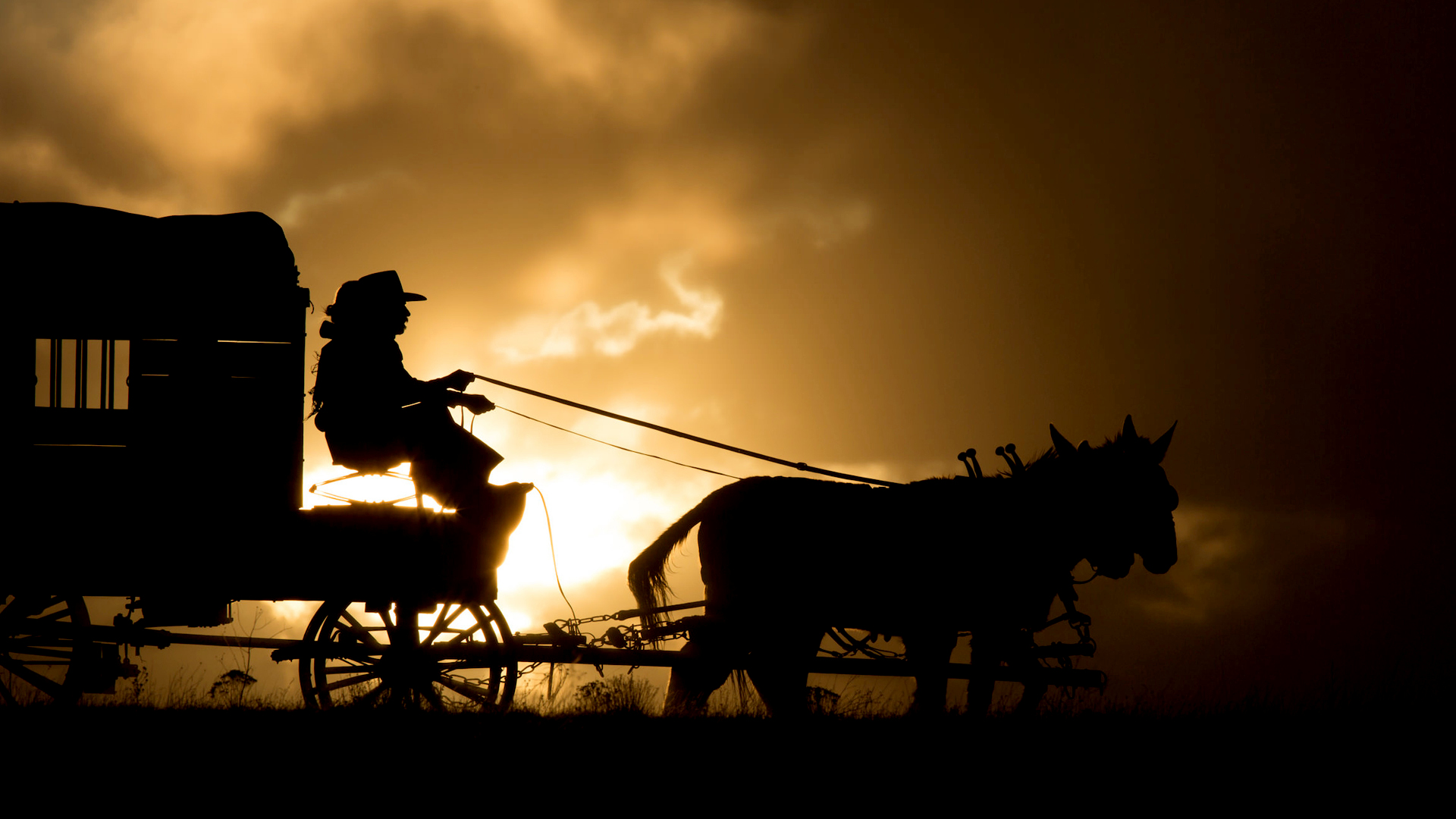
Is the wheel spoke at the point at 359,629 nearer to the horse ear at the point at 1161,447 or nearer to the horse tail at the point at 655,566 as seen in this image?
the horse tail at the point at 655,566

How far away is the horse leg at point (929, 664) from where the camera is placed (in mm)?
6633

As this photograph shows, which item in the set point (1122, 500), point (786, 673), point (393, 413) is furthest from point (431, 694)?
point (1122, 500)

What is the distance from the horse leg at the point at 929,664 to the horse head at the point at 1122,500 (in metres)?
1.28

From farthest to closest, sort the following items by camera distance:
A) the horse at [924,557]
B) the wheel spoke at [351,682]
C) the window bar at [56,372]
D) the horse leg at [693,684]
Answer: the horse leg at [693,684] → the horse at [924,557] → the window bar at [56,372] → the wheel spoke at [351,682]

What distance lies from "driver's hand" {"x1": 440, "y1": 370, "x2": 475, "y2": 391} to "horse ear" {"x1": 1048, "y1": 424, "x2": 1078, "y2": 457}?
4176 millimetres

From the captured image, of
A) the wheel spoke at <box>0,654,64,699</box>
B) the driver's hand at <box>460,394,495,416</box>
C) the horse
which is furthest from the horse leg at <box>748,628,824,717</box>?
the wheel spoke at <box>0,654,64,699</box>

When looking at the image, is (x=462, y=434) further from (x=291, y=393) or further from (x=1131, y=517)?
(x=1131, y=517)

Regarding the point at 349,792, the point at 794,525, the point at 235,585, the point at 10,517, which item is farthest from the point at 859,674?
the point at 10,517

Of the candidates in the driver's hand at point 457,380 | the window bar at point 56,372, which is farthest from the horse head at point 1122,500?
the window bar at point 56,372

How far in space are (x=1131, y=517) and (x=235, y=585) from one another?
6046 millimetres

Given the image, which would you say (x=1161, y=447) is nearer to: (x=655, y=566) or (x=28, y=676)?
(x=655, y=566)

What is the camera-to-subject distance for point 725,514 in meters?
7.82

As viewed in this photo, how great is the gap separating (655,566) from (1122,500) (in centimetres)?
364

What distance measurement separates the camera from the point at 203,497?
6145 mm
